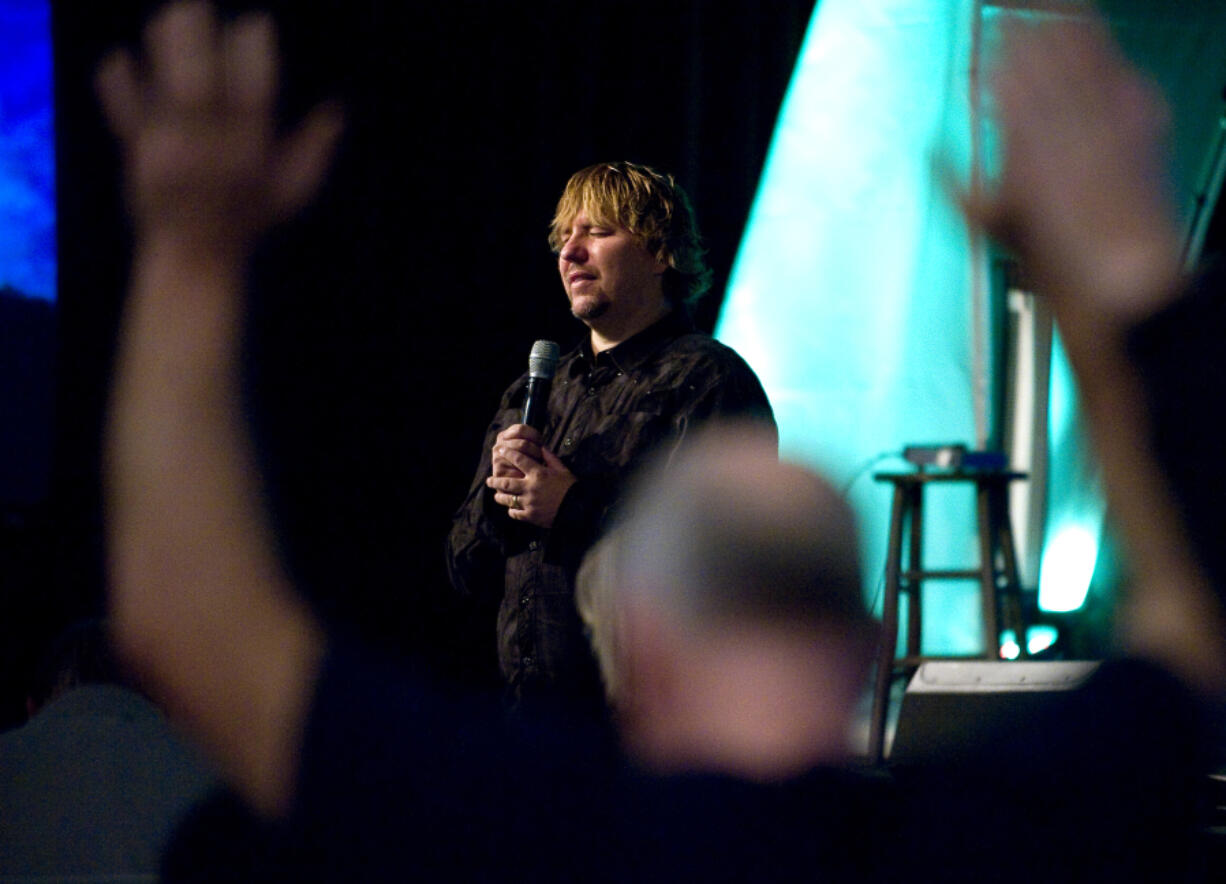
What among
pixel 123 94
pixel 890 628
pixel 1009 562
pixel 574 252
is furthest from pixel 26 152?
pixel 1009 562

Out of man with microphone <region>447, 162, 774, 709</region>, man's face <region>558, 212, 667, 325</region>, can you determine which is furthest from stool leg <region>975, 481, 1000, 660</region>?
man's face <region>558, 212, 667, 325</region>

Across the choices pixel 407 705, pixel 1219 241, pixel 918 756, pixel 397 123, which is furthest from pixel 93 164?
pixel 1219 241

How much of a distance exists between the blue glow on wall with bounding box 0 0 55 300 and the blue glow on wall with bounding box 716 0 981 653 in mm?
2104

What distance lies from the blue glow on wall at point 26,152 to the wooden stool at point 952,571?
230 centimetres

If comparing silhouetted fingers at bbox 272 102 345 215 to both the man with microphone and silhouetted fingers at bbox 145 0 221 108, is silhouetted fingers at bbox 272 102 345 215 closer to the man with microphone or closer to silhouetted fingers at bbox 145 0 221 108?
silhouetted fingers at bbox 145 0 221 108

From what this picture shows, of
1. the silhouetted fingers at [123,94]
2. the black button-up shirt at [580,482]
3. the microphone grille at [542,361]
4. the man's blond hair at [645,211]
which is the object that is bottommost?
the black button-up shirt at [580,482]

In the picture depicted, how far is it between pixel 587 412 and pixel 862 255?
2.41 metres

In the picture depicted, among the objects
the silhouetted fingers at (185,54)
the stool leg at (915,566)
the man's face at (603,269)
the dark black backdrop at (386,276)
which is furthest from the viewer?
the stool leg at (915,566)

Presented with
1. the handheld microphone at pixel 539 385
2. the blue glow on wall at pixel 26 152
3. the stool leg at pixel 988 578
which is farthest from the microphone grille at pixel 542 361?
the stool leg at pixel 988 578

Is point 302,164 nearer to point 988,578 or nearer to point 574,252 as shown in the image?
point 574,252

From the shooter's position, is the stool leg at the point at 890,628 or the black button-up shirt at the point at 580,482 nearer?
the black button-up shirt at the point at 580,482

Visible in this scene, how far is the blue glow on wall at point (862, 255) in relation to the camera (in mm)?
Answer: 4004

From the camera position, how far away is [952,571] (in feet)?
10.8

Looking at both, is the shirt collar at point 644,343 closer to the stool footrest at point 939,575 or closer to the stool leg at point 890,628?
the stool leg at point 890,628
